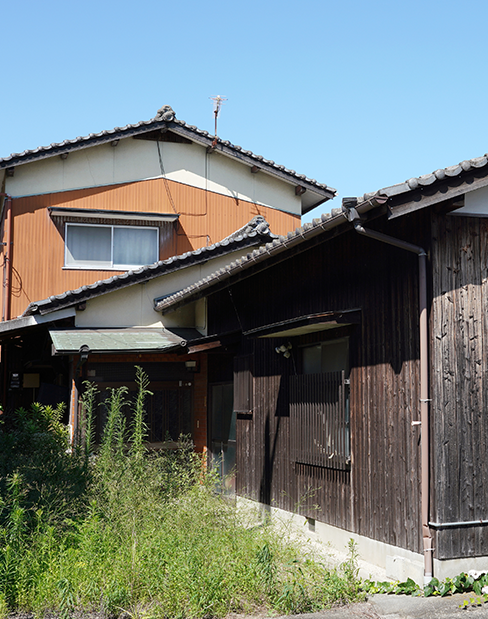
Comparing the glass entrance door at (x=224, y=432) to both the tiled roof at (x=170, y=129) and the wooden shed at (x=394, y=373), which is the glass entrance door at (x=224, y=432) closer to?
the wooden shed at (x=394, y=373)

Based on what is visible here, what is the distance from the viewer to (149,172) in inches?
642

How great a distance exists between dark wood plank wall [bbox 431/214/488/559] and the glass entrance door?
5.60m

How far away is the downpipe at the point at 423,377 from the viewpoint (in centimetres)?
641

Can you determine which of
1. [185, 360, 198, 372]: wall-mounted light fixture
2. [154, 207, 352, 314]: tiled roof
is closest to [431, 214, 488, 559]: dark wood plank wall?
[154, 207, 352, 314]: tiled roof

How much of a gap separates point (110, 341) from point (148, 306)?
173cm

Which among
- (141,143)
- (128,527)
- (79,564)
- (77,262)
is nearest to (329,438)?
(128,527)

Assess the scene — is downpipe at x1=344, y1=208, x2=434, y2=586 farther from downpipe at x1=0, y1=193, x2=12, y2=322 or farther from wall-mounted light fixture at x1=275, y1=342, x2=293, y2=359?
downpipe at x1=0, y1=193, x2=12, y2=322

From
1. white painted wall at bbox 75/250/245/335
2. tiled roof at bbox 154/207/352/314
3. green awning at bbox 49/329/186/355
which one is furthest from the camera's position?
white painted wall at bbox 75/250/245/335

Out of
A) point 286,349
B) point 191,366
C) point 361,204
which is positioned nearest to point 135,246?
point 191,366

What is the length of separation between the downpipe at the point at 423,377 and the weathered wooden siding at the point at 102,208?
9.89 m

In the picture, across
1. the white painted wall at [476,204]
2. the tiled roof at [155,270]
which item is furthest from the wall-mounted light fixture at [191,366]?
the white painted wall at [476,204]

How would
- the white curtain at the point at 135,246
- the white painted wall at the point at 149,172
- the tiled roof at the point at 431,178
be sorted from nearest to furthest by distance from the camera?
the tiled roof at the point at 431,178, the white painted wall at the point at 149,172, the white curtain at the point at 135,246

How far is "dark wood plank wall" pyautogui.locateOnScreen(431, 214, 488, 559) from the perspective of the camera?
21.3 ft

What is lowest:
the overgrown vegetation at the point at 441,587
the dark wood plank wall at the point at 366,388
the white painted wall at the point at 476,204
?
the overgrown vegetation at the point at 441,587
